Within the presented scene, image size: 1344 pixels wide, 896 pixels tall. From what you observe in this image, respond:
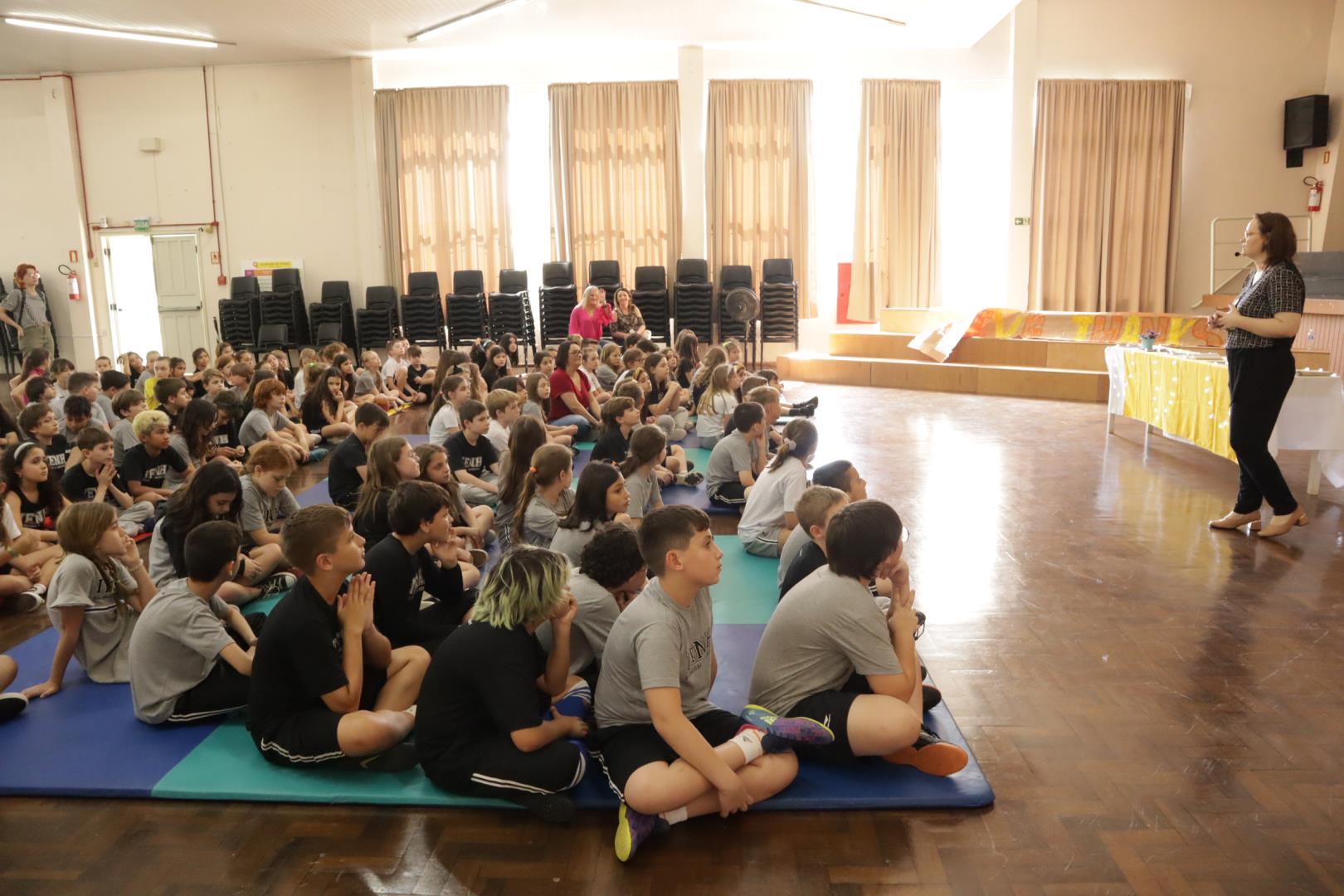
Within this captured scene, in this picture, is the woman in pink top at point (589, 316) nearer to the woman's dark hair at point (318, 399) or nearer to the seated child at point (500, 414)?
the woman's dark hair at point (318, 399)

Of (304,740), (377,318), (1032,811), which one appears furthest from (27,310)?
(1032,811)

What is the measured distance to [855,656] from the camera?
8.54 feet

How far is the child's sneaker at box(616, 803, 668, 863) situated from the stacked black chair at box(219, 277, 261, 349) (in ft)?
37.9

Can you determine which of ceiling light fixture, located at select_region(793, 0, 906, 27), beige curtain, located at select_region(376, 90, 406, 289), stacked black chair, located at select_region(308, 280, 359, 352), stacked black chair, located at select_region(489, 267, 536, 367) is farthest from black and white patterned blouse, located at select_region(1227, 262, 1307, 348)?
beige curtain, located at select_region(376, 90, 406, 289)

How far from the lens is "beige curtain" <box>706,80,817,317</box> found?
12211mm

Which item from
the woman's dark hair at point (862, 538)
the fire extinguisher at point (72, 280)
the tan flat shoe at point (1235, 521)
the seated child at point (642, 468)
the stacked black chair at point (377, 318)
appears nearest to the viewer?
the woman's dark hair at point (862, 538)

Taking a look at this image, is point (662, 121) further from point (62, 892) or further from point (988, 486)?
point (62, 892)

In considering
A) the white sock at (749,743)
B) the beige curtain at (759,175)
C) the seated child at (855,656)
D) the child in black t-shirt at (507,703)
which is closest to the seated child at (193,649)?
the child in black t-shirt at (507,703)

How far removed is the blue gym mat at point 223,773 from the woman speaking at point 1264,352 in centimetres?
285

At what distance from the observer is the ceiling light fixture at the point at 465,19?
32.1ft

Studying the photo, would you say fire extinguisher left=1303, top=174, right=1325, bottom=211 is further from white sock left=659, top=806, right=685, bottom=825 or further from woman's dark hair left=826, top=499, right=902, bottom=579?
white sock left=659, top=806, right=685, bottom=825

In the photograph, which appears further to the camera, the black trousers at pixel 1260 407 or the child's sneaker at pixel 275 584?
the black trousers at pixel 1260 407

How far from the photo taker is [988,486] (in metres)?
6.26

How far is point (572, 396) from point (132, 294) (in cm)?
954
